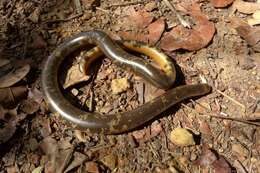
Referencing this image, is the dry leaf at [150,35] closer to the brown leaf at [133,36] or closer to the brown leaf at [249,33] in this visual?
the brown leaf at [133,36]

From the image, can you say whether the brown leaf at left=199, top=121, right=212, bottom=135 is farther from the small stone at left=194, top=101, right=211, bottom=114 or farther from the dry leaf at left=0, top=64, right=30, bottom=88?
the dry leaf at left=0, top=64, right=30, bottom=88

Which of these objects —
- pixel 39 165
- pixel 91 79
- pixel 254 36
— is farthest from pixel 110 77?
pixel 254 36

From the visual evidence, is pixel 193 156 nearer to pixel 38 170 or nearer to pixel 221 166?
pixel 221 166

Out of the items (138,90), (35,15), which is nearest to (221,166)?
(138,90)

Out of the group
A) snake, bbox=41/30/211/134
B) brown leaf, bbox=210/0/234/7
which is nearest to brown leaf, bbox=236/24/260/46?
brown leaf, bbox=210/0/234/7

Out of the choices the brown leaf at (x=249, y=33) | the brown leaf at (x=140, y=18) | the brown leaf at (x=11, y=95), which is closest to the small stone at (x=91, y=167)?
the brown leaf at (x=11, y=95)

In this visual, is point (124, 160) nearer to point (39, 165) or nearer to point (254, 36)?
point (39, 165)
